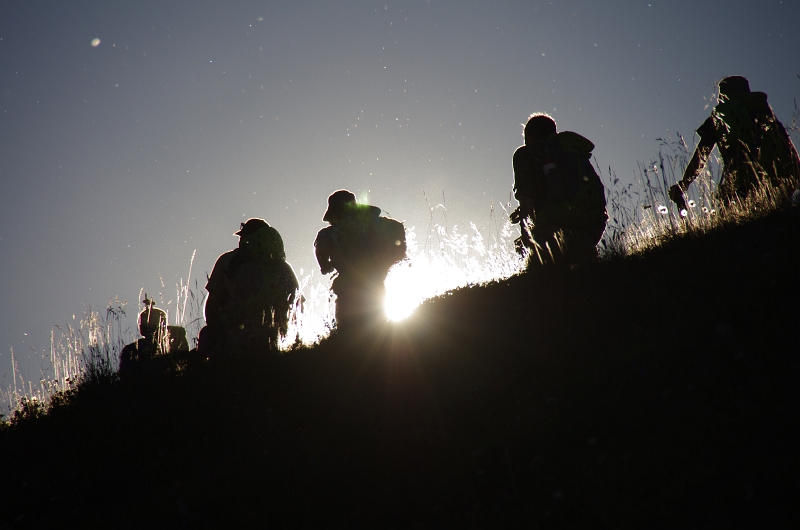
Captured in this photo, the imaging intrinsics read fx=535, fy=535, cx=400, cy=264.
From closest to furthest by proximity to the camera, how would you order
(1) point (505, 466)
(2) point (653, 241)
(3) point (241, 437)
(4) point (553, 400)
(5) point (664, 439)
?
1. (5) point (664, 439)
2. (1) point (505, 466)
3. (4) point (553, 400)
4. (3) point (241, 437)
5. (2) point (653, 241)

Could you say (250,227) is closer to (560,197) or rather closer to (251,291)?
(251,291)

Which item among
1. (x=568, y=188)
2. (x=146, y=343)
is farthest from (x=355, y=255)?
(x=146, y=343)

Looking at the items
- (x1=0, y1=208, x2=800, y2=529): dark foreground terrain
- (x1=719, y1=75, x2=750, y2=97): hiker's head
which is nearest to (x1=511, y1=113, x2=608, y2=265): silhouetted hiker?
(x1=0, y1=208, x2=800, y2=529): dark foreground terrain

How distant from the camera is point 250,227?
28.4 feet

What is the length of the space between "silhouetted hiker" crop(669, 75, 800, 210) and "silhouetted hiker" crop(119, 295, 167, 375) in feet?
25.5

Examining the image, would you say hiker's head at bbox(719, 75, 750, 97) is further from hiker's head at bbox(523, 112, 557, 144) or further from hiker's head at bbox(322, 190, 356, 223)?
hiker's head at bbox(322, 190, 356, 223)

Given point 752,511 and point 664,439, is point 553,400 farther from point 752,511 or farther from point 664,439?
point 752,511

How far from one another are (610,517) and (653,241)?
16.2ft

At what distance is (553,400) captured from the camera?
3613 millimetres

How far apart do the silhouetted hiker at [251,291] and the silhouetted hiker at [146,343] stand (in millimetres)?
735

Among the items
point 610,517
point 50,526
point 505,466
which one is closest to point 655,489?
point 610,517

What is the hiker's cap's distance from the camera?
8.63m

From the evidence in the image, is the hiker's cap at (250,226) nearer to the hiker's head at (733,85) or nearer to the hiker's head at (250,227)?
the hiker's head at (250,227)

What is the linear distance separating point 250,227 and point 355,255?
1.98m
